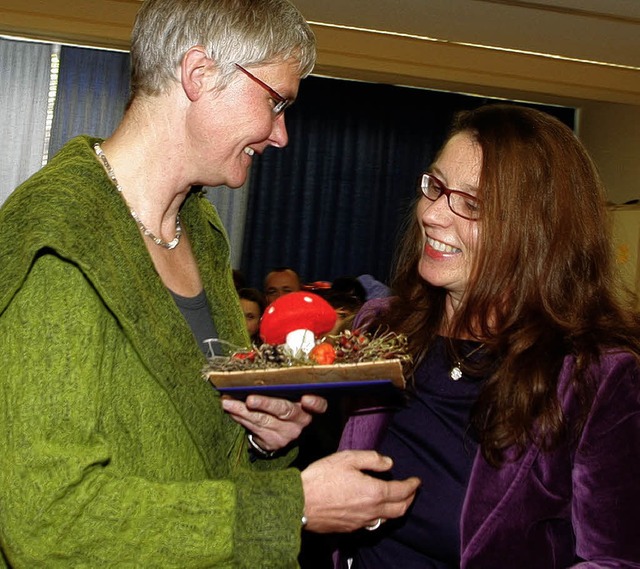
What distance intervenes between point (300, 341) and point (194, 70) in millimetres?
477

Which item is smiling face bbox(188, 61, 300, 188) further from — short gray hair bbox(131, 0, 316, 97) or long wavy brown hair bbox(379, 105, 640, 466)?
long wavy brown hair bbox(379, 105, 640, 466)

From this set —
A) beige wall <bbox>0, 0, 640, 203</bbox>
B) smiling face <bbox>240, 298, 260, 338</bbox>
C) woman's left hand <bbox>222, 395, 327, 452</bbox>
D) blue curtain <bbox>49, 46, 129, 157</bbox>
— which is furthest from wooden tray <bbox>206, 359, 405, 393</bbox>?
blue curtain <bbox>49, 46, 129, 157</bbox>

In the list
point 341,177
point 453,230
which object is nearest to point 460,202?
point 453,230

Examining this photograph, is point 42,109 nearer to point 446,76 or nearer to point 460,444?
point 446,76

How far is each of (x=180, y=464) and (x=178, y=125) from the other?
56 cm

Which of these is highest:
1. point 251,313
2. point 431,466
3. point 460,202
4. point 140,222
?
point 460,202

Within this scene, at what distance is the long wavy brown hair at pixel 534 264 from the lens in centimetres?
159

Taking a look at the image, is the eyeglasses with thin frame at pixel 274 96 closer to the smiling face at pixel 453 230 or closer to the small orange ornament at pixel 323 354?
the smiling face at pixel 453 230

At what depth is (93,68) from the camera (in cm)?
703

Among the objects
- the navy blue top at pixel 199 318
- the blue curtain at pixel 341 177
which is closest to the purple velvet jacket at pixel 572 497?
the navy blue top at pixel 199 318

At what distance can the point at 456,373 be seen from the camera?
67.6 inches

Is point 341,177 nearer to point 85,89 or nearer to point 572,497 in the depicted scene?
point 85,89

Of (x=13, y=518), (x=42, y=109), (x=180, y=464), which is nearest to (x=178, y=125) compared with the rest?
(x=180, y=464)

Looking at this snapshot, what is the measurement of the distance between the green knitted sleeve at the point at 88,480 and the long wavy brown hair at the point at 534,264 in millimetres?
457
